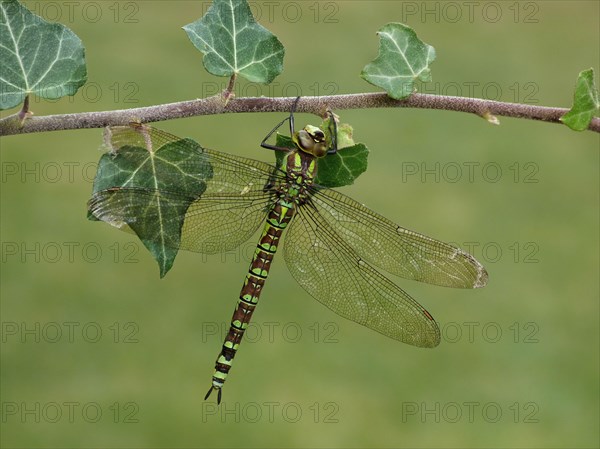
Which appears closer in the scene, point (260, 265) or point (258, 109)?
point (258, 109)

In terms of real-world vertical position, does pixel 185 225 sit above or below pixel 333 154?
below

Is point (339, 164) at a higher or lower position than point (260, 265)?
higher

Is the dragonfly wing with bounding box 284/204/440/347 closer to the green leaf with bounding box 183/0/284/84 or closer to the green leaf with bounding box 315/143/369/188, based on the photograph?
the green leaf with bounding box 315/143/369/188

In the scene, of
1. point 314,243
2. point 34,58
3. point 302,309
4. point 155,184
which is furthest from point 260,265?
point 302,309

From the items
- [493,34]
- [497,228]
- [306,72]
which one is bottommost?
[497,228]

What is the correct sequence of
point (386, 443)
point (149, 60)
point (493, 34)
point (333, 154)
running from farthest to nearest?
point (493, 34) → point (149, 60) → point (386, 443) → point (333, 154)

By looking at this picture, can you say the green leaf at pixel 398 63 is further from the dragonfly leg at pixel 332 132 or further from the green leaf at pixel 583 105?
the green leaf at pixel 583 105

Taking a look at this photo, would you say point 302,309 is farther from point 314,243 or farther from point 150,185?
point 150,185

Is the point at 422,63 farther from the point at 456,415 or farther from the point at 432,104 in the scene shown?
the point at 456,415

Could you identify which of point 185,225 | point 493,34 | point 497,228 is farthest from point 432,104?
point 493,34
